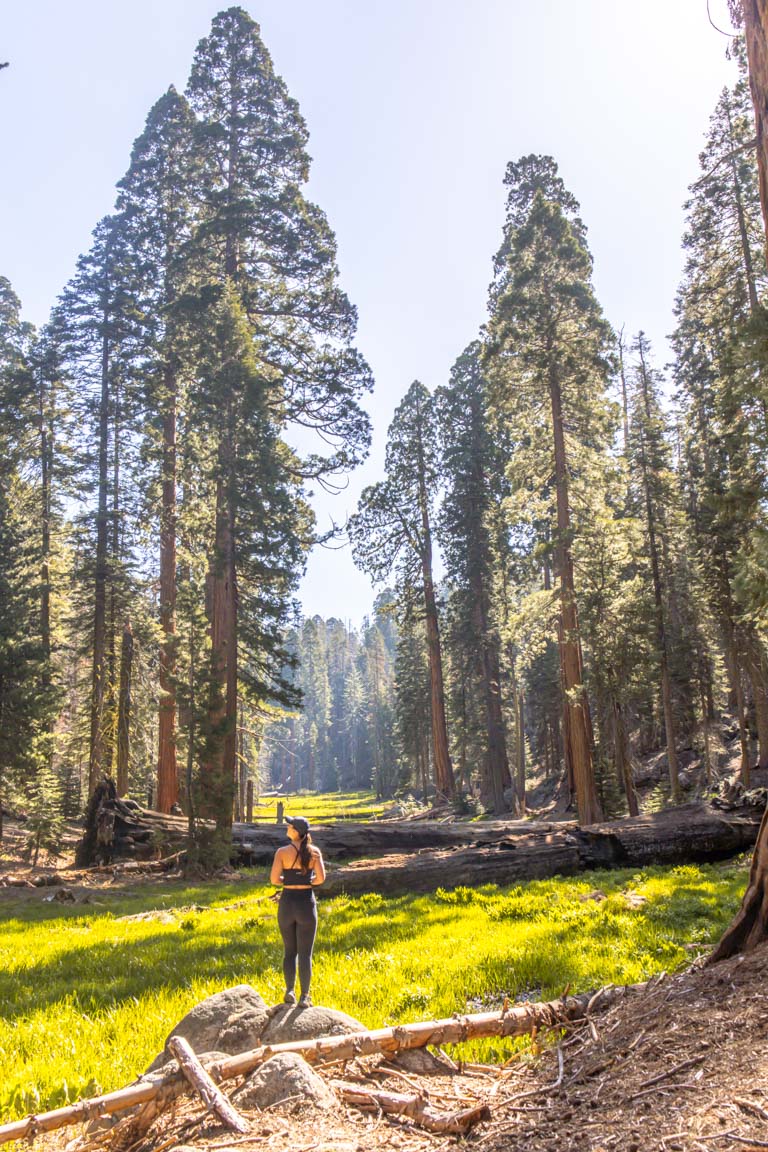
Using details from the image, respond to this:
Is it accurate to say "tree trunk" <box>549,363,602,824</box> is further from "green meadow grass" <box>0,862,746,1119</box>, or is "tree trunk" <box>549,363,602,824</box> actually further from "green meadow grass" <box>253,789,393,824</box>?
"green meadow grass" <box>253,789,393,824</box>

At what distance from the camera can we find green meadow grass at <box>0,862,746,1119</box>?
17.5 feet

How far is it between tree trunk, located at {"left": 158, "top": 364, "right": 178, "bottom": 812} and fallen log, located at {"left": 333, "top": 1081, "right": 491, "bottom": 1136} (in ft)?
66.7

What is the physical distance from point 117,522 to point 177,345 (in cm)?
733

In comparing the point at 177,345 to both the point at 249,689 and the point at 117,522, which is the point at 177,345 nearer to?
the point at 117,522

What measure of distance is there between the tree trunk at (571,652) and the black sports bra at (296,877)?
47.3 ft

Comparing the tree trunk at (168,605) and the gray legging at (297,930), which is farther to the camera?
the tree trunk at (168,605)

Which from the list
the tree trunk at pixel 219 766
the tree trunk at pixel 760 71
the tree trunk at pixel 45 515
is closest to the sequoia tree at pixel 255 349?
the tree trunk at pixel 219 766

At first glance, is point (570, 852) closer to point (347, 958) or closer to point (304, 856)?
point (347, 958)

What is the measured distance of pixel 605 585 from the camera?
19922 millimetres

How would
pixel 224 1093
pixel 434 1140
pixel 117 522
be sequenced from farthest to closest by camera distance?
pixel 117 522
pixel 224 1093
pixel 434 1140

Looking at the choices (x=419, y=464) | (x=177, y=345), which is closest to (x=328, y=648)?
(x=419, y=464)

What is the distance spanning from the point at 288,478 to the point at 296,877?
17.2 meters

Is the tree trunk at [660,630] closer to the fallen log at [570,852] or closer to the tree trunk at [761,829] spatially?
the fallen log at [570,852]

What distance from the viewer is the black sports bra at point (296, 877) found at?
6.07 metres
